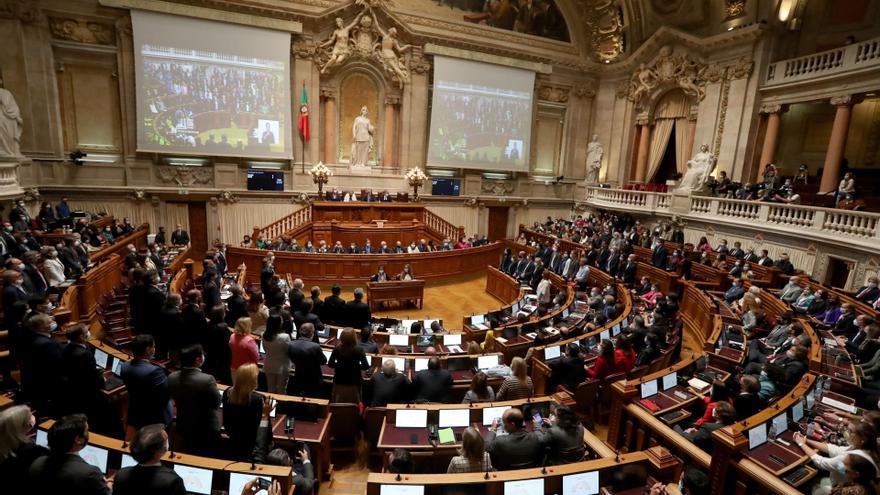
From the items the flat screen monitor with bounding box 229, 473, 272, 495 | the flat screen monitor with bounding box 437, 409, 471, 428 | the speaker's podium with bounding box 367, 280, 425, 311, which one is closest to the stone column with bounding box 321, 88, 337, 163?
the speaker's podium with bounding box 367, 280, 425, 311

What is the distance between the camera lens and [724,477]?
3.49 metres

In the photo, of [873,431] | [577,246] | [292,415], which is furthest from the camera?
[577,246]

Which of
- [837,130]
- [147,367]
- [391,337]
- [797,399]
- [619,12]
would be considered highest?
[619,12]

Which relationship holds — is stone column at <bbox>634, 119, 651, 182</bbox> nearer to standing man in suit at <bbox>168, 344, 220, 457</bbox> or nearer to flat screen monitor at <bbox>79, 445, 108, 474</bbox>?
standing man in suit at <bbox>168, 344, 220, 457</bbox>

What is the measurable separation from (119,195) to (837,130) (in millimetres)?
23164

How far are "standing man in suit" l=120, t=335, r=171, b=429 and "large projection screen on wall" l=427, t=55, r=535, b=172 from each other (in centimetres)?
1609

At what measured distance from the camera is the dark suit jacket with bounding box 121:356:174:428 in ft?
11.8

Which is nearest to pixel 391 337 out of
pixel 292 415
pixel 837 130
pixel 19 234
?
pixel 292 415

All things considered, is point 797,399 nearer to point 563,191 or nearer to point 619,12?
point 563,191

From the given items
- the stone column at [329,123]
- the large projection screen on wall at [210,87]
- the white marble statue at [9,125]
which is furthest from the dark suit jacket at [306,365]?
the stone column at [329,123]

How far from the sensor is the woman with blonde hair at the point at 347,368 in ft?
15.6

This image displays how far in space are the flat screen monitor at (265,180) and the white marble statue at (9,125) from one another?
6463mm

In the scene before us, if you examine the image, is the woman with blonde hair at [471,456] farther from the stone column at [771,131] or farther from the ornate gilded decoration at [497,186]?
the ornate gilded decoration at [497,186]

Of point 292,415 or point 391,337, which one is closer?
point 292,415
